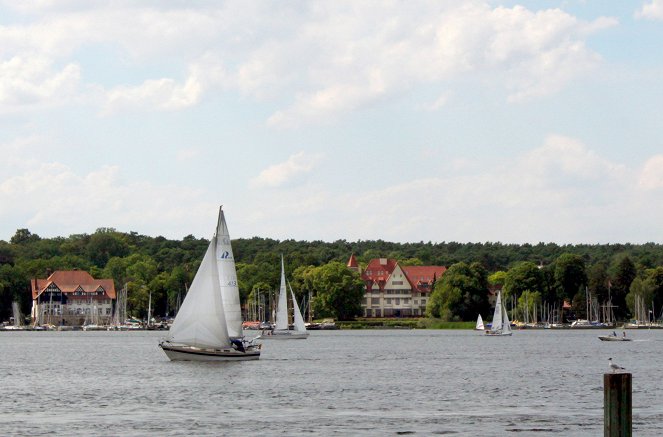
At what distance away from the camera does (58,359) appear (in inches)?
3856

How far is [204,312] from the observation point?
235 ft

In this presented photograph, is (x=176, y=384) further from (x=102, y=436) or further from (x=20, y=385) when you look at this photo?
(x=102, y=436)

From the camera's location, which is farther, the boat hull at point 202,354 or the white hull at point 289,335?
the white hull at point 289,335

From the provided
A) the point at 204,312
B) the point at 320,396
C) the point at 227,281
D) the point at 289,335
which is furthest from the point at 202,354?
the point at 289,335

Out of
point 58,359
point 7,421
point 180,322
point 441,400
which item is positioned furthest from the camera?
point 58,359

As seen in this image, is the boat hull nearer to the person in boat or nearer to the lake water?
the person in boat

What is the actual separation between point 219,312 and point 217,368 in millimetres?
3701

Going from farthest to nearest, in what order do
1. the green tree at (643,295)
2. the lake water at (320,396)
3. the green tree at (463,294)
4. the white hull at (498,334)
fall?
1. the green tree at (643,295)
2. the green tree at (463,294)
3. the white hull at (498,334)
4. the lake water at (320,396)

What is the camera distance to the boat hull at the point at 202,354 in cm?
7425

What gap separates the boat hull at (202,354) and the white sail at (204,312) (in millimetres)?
543

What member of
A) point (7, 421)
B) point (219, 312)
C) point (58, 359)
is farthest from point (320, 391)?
point (58, 359)

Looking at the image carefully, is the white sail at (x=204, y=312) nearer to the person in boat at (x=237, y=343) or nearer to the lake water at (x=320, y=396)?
the lake water at (x=320, y=396)

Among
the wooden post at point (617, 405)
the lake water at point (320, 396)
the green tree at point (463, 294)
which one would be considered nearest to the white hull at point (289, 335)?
the lake water at point (320, 396)

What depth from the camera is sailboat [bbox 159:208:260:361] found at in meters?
71.8
